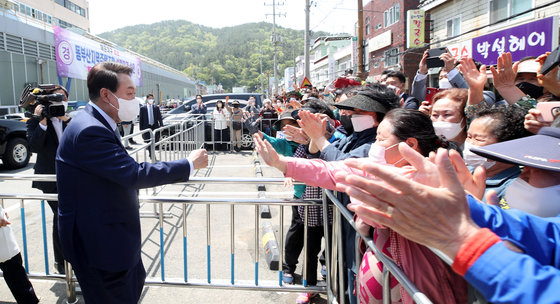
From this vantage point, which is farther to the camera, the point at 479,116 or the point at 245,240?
the point at 245,240

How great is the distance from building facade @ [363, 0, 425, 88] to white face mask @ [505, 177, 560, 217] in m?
21.0

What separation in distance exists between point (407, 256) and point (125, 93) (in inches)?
80.9

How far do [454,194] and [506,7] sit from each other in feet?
51.0

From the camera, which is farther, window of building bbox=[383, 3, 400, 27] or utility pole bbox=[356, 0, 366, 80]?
window of building bbox=[383, 3, 400, 27]

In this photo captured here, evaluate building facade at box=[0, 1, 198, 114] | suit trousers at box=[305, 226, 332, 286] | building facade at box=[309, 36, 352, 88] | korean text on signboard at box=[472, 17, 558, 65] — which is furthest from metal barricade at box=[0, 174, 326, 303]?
building facade at box=[309, 36, 352, 88]

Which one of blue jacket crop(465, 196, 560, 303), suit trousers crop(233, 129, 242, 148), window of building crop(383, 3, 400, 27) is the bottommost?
suit trousers crop(233, 129, 242, 148)

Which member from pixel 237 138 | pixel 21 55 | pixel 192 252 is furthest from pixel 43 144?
pixel 21 55

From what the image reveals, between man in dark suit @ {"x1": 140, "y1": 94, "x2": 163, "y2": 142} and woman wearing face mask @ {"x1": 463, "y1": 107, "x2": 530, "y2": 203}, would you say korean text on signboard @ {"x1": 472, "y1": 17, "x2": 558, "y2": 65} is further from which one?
man in dark suit @ {"x1": 140, "y1": 94, "x2": 163, "y2": 142}

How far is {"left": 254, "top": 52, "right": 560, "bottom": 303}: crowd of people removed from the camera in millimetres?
944

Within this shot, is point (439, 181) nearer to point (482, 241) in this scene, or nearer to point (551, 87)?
point (482, 241)

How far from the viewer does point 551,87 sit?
246cm

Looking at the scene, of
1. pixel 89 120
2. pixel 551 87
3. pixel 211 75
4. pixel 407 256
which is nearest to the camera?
pixel 407 256

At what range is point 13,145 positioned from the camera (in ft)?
30.5

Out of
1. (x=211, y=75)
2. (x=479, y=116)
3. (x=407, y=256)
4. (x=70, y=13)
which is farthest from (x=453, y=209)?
(x=211, y=75)
